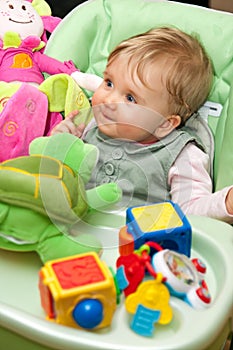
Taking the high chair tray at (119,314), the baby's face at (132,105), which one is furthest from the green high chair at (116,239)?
the baby's face at (132,105)

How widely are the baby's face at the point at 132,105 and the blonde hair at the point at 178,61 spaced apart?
12 millimetres

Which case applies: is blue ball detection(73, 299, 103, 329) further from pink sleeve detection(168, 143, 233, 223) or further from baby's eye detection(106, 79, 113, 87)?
baby's eye detection(106, 79, 113, 87)

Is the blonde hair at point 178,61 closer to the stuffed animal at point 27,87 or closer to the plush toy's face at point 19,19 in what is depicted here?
the stuffed animal at point 27,87

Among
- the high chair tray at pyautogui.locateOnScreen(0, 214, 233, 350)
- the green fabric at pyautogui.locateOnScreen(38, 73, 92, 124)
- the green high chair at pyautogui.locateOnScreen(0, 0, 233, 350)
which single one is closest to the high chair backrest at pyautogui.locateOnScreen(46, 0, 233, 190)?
the green high chair at pyautogui.locateOnScreen(0, 0, 233, 350)

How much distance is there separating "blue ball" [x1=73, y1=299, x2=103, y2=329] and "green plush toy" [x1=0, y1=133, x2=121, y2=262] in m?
0.12

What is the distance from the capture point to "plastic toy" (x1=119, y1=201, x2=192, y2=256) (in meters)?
0.65

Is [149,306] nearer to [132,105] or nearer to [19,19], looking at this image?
[132,105]

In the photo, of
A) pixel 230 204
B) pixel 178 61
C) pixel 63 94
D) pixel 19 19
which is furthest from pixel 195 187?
pixel 19 19

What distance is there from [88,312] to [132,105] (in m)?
0.41

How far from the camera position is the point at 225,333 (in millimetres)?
659

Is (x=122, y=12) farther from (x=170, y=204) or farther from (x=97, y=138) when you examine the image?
(x=170, y=204)

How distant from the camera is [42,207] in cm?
67

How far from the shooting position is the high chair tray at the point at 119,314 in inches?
22.2

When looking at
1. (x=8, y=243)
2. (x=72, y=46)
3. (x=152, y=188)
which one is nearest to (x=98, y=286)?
(x=8, y=243)
